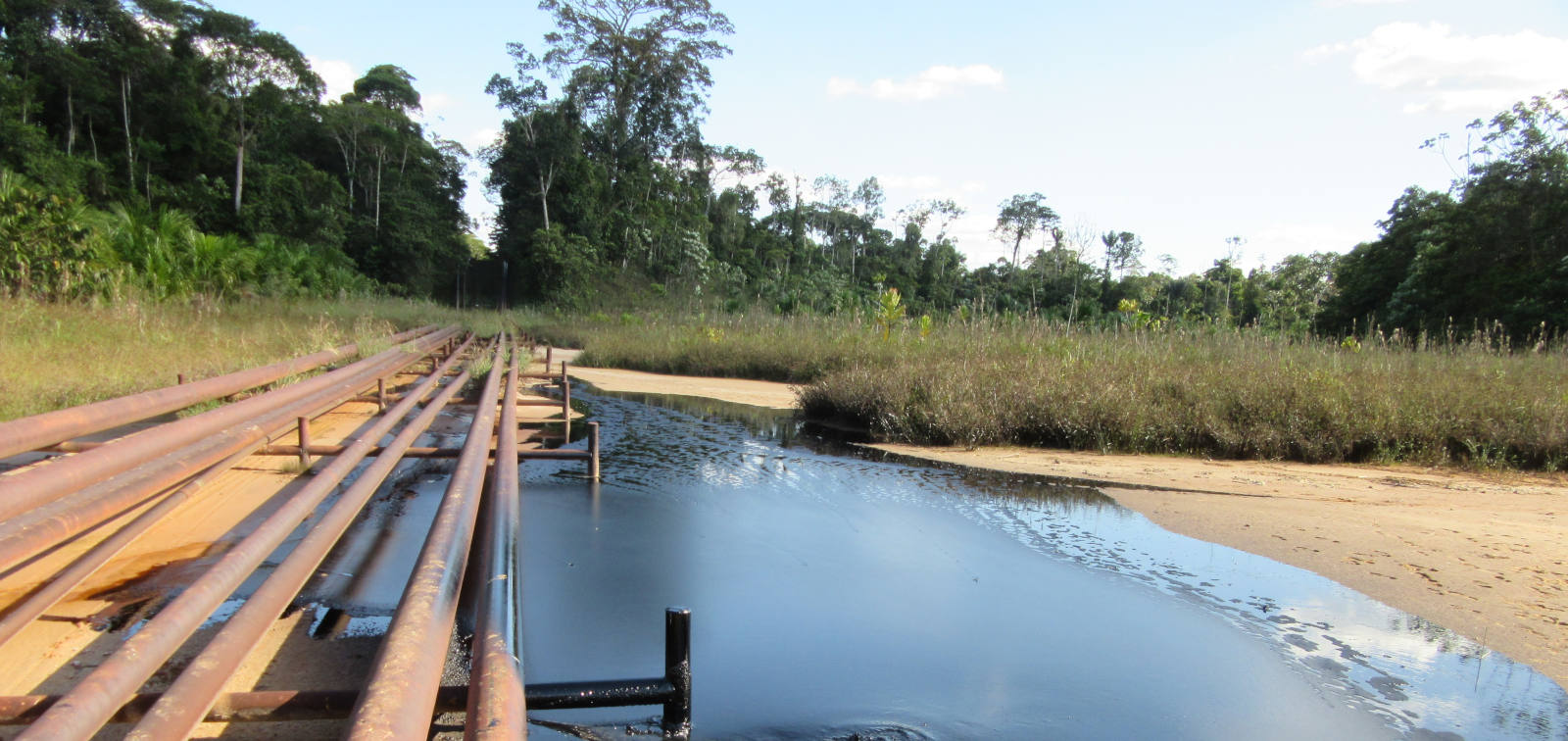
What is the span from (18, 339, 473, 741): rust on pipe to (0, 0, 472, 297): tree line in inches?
961

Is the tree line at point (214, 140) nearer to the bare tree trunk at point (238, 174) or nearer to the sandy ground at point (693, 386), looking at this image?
the bare tree trunk at point (238, 174)

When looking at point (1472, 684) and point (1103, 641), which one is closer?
point (1472, 684)

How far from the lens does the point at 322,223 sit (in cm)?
4031

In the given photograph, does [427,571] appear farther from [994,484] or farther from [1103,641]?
[994,484]

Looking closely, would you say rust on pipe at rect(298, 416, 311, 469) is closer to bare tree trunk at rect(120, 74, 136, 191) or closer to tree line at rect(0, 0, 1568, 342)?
tree line at rect(0, 0, 1568, 342)

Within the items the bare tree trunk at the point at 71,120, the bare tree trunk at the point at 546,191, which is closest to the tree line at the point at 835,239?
the bare tree trunk at the point at 546,191

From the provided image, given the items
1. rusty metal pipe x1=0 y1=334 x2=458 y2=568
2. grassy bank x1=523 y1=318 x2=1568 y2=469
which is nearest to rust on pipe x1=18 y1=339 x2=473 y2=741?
rusty metal pipe x1=0 y1=334 x2=458 y2=568

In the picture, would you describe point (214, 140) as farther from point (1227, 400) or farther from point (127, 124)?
point (1227, 400)

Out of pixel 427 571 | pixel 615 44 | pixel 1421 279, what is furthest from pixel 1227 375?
pixel 615 44

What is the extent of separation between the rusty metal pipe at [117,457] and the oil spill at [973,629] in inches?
58.2

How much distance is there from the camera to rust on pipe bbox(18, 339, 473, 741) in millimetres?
1517

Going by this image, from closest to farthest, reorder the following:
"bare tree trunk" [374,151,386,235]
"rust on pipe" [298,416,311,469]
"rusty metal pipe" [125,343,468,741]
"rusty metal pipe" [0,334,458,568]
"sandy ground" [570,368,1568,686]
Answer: "rusty metal pipe" [125,343,468,741] < "rusty metal pipe" [0,334,458,568] < "sandy ground" [570,368,1568,686] < "rust on pipe" [298,416,311,469] < "bare tree trunk" [374,151,386,235]

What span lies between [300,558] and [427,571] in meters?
0.46

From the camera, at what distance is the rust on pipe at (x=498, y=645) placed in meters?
1.52
